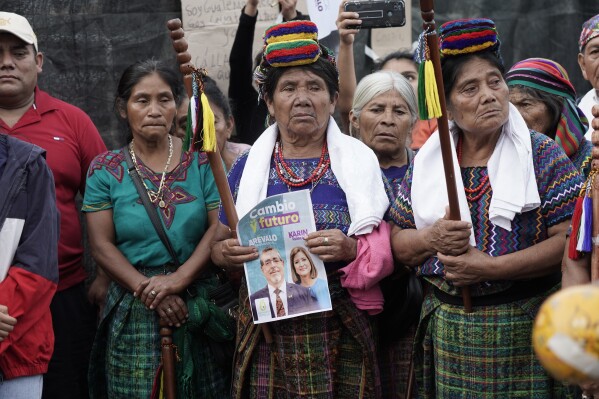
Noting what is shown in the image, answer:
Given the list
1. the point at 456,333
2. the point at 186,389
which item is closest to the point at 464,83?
the point at 456,333

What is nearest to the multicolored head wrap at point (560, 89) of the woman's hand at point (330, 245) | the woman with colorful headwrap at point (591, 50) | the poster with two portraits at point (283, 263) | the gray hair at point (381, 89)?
the woman with colorful headwrap at point (591, 50)

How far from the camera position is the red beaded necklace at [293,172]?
12.0 ft

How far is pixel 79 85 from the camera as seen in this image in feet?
18.2

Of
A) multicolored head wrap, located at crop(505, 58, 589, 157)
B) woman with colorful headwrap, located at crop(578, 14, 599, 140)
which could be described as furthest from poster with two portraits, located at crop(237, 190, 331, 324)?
woman with colorful headwrap, located at crop(578, 14, 599, 140)

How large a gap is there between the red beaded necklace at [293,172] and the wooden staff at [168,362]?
3.13 feet

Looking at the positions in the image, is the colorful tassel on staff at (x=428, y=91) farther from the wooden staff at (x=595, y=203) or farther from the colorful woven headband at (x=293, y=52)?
the colorful woven headband at (x=293, y=52)

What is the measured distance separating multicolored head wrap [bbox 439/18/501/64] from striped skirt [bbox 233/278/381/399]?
3.53 feet

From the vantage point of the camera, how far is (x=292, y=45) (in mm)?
3672

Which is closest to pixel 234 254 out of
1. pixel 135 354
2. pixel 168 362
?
pixel 168 362

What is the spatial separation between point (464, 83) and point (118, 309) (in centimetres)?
199

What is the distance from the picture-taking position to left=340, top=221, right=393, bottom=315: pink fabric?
346 centimetres

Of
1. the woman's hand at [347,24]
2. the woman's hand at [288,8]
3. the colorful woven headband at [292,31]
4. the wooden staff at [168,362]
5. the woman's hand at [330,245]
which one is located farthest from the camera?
the woman's hand at [288,8]

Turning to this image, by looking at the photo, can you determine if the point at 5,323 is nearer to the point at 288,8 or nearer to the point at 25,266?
the point at 25,266

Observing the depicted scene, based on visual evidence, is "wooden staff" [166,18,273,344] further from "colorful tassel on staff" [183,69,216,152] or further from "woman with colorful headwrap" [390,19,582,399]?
"woman with colorful headwrap" [390,19,582,399]
